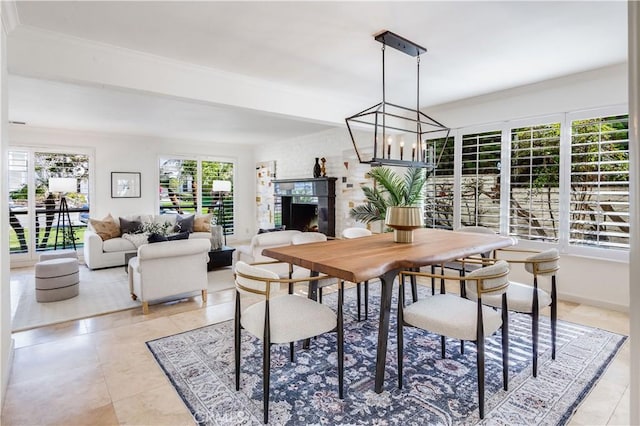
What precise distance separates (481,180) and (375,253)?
2891mm

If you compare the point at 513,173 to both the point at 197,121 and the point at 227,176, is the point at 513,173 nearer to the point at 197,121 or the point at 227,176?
the point at 197,121

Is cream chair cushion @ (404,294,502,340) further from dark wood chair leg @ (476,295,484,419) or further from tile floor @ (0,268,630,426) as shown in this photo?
tile floor @ (0,268,630,426)

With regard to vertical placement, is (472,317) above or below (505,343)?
above

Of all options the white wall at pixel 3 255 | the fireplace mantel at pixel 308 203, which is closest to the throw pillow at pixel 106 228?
the fireplace mantel at pixel 308 203

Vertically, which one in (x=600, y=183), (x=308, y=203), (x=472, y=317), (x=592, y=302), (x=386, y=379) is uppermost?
(x=600, y=183)

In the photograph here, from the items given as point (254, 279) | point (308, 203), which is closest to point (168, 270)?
point (254, 279)

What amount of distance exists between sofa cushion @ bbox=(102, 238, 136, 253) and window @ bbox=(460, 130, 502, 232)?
5.39m

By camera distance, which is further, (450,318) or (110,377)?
(110,377)

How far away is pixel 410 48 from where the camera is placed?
9.62ft

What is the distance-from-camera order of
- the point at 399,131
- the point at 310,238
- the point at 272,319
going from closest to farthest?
the point at 272,319
the point at 310,238
the point at 399,131

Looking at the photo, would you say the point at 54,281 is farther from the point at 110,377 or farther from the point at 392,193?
the point at 392,193

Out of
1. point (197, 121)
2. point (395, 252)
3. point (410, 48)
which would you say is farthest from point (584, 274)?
point (197, 121)

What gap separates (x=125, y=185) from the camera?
7.02 m

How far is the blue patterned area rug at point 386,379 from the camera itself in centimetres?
196
